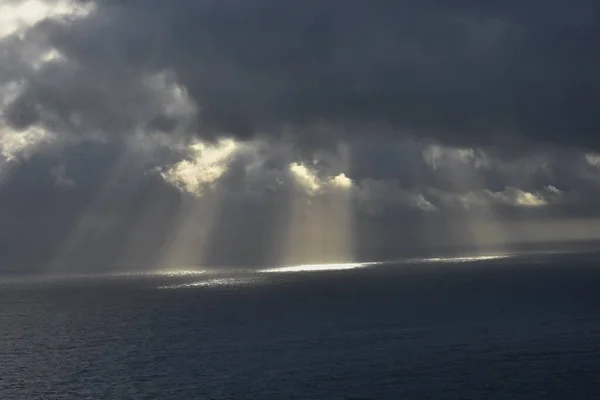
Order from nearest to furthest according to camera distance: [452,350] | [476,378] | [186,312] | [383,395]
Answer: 1. [383,395]
2. [476,378]
3. [452,350]
4. [186,312]

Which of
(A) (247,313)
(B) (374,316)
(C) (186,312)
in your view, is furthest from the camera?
(C) (186,312)

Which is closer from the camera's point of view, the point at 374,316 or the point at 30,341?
the point at 30,341

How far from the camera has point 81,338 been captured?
146 m

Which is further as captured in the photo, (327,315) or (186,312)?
(186,312)

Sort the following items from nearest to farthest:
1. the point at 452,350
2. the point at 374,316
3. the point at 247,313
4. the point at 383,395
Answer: the point at 383,395
the point at 452,350
the point at 374,316
the point at 247,313

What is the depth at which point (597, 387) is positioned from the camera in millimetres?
83688

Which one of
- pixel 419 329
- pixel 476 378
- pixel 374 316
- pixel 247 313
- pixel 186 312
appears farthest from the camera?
pixel 186 312

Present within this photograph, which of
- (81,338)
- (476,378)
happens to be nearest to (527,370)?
(476,378)

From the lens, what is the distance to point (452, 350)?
11281cm

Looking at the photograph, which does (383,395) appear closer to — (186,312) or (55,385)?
(55,385)

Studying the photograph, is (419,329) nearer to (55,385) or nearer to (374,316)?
(374,316)

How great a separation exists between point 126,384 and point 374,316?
83044 millimetres

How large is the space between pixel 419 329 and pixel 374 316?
27.9 meters

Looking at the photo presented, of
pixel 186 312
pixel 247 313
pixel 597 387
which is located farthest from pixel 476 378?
pixel 186 312
